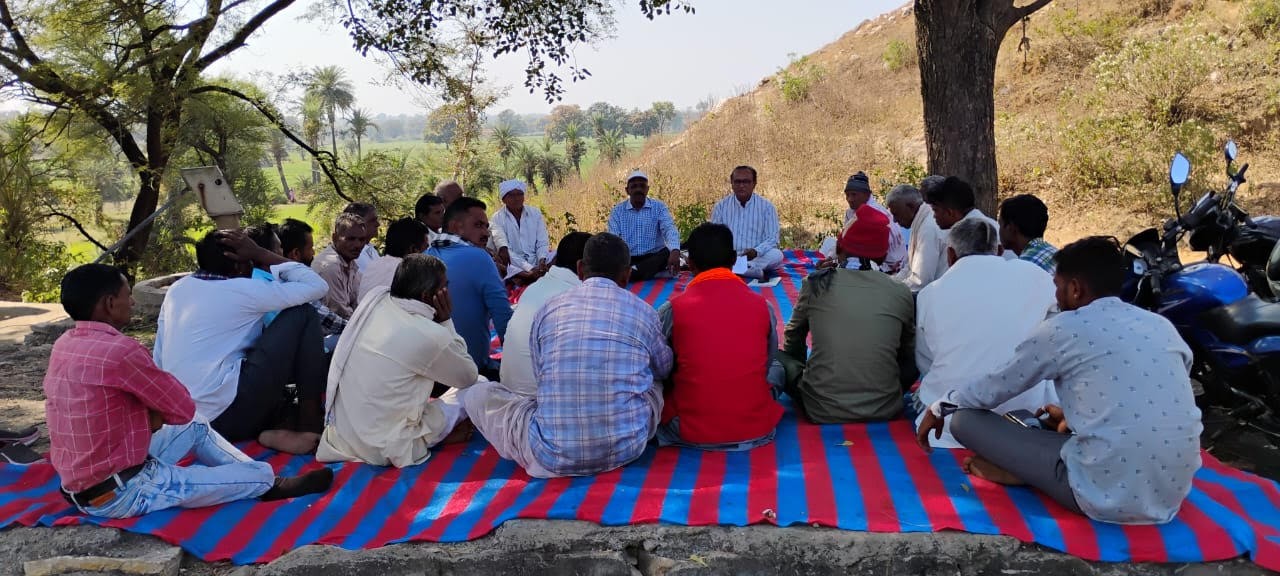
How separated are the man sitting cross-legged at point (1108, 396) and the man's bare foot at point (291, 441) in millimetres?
2989

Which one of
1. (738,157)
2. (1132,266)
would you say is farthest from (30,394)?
(738,157)

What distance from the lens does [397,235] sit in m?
4.93

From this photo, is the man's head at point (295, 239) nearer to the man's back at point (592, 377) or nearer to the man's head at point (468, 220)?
the man's head at point (468, 220)

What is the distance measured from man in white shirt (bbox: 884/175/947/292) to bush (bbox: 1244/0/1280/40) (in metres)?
10.2

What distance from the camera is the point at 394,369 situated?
3471 mm

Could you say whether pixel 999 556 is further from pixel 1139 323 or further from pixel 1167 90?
pixel 1167 90

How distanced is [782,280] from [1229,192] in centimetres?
368

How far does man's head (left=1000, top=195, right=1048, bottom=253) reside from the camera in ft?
14.4

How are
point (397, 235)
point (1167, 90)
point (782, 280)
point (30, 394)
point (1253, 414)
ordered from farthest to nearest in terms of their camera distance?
1. point (1167, 90)
2. point (782, 280)
3. point (30, 394)
4. point (397, 235)
5. point (1253, 414)

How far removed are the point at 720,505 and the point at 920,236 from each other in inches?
116

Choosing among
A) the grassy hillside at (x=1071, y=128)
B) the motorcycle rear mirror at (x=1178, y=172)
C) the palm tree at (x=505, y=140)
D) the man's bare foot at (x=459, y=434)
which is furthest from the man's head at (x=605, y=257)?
the palm tree at (x=505, y=140)

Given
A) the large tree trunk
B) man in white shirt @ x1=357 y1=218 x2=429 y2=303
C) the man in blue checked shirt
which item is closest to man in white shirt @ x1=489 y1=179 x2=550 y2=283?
the man in blue checked shirt

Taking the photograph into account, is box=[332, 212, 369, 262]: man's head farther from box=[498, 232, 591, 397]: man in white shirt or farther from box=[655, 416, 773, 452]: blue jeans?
box=[655, 416, 773, 452]: blue jeans

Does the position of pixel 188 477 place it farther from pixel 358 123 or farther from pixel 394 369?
pixel 358 123
